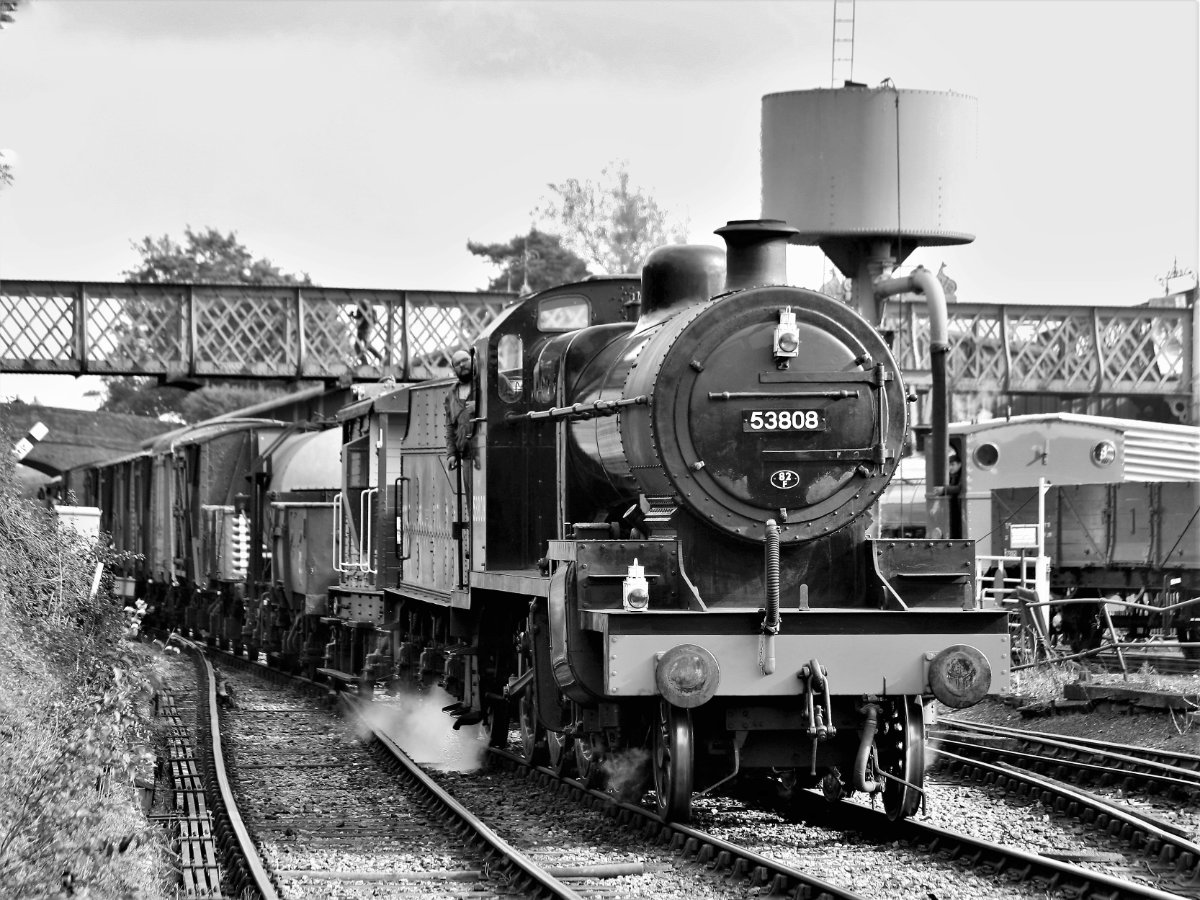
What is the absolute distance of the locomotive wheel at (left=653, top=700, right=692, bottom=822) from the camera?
8.71 m

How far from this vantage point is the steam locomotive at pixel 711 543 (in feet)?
28.1

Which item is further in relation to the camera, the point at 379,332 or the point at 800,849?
the point at 379,332

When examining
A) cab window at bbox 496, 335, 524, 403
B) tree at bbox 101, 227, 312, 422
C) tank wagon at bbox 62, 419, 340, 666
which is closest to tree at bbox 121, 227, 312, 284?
tree at bbox 101, 227, 312, 422

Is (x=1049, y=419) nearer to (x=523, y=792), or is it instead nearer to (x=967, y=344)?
(x=967, y=344)

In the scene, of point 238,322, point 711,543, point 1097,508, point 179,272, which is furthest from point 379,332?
point 179,272

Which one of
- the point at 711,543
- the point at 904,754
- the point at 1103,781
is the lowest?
the point at 1103,781

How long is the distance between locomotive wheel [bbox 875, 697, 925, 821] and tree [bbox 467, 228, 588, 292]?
2212 inches

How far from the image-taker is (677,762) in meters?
8.70

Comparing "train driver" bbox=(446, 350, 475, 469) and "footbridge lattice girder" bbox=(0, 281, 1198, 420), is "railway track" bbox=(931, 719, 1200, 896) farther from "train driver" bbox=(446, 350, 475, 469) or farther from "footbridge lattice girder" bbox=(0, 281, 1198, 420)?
"footbridge lattice girder" bbox=(0, 281, 1198, 420)

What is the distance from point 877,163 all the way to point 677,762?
21.2 meters

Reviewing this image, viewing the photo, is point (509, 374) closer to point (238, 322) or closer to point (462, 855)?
point (462, 855)

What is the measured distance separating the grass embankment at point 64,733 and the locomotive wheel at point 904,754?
3879 mm

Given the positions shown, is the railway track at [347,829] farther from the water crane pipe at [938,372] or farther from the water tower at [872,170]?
the water tower at [872,170]

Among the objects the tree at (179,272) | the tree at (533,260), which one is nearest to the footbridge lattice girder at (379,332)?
the tree at (533,260)
